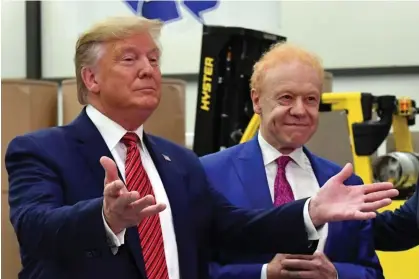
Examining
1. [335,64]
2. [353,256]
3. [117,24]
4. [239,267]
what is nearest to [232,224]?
[239,267]

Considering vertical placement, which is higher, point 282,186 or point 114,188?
point 114,188

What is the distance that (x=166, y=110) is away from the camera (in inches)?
150

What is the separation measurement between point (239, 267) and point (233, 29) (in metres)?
2.04

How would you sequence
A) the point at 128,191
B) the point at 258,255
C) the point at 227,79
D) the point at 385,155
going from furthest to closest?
the point at 227,79
the point at 385,155
the point at 258,255
the point at 128,191

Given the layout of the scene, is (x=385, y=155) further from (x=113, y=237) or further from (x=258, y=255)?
(x=113, y=237)

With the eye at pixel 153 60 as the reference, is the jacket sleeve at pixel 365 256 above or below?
below

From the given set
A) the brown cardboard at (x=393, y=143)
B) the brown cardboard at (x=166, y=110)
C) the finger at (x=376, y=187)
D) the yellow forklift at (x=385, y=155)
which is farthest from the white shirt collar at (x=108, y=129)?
the brown cardboard at (x=393, y=143)

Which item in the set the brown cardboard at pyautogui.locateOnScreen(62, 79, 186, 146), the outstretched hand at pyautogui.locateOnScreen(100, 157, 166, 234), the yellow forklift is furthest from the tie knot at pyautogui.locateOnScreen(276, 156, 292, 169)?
the brown cardboard at pyautogui.locateOnScreen(62, 79, 186, 146)

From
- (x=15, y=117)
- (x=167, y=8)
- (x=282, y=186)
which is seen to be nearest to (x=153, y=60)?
(x=282, y=186)

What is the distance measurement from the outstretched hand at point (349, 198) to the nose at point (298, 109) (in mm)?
367

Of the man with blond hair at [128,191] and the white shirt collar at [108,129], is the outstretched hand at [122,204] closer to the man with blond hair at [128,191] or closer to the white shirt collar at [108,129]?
the man with blond hair at [128,191]

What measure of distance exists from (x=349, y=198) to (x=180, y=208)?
1.31 feet

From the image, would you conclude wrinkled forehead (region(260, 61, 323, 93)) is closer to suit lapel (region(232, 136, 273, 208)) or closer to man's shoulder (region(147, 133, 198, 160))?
suit lapel (region(232, 136, 273, 208))

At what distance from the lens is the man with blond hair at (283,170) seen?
2.09 m
